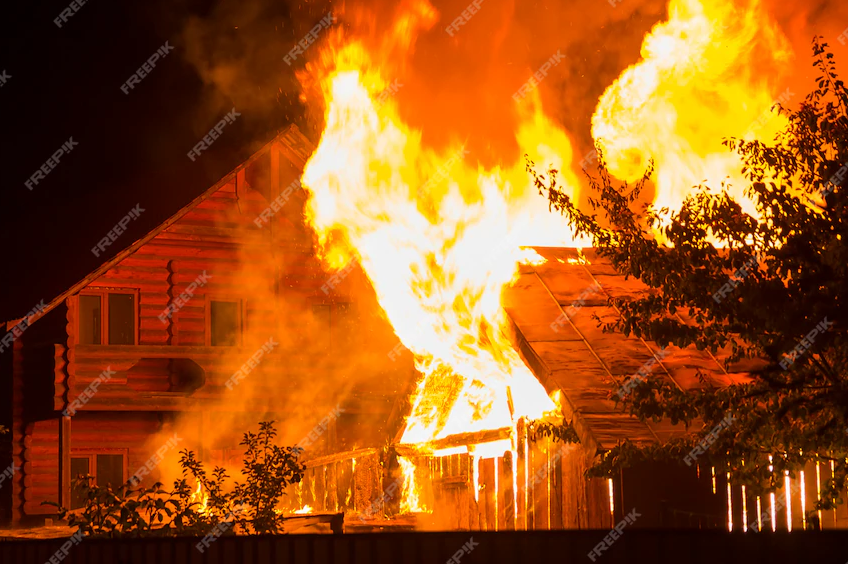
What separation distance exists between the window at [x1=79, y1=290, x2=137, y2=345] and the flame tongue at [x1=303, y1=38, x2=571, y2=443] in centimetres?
758

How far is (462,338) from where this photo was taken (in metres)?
15.4

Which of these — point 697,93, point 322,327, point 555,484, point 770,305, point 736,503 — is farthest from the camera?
point 322,327

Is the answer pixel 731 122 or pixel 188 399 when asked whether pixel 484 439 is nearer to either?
pixel 731 122

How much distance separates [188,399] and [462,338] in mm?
11217

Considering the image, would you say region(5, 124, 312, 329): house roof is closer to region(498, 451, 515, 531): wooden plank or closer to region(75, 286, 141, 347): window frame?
region(75, 286, 141, 347): window frame

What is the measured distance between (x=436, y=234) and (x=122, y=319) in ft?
37.3

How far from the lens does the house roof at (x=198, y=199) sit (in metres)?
23.5

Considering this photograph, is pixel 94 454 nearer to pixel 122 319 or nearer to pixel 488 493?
pixel 122 319

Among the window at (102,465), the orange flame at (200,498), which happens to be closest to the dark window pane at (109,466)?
the window at (102,465)

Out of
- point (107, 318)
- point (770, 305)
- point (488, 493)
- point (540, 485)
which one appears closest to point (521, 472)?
point (540, 485)

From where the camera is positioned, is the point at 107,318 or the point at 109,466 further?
the point at 109,466

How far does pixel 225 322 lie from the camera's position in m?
26.0

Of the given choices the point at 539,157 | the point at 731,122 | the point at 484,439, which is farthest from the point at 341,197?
the point at 731,122

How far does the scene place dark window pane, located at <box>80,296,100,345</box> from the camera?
81.5 feet
